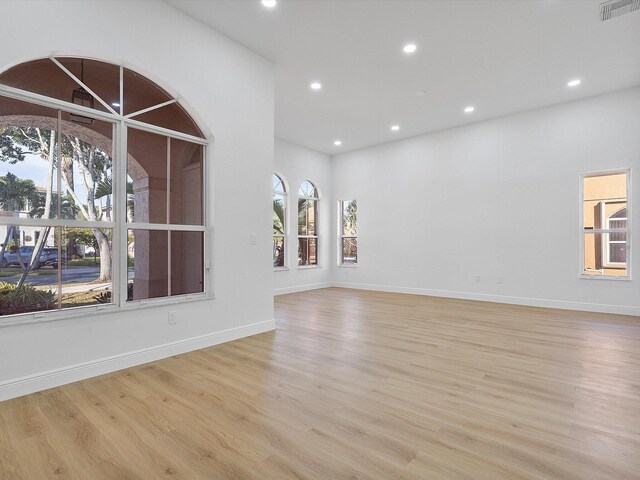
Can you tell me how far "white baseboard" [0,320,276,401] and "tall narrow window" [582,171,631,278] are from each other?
5.57 meters

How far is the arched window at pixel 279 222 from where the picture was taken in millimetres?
7633

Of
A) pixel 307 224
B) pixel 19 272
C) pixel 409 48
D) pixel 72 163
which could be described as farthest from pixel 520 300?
pixel 19 272

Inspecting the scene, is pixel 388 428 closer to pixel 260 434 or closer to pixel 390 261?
pixel 260 434

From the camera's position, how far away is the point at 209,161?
12.0ft

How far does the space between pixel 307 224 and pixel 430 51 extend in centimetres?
497

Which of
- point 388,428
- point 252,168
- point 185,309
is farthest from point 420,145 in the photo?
point 388,428

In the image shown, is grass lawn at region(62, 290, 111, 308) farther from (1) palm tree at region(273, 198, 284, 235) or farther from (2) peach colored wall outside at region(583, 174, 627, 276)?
(2) peach colored wall outside at region(583, 174, 627, 276)

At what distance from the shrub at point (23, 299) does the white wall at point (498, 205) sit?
20.9ft

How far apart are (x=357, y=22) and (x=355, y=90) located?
5.35ft

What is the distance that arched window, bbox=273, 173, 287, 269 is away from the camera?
763 centimetres

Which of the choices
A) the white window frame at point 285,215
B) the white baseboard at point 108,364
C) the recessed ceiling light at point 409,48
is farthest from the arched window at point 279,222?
the recessed ceiling light at point 409,48

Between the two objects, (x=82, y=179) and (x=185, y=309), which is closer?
(x=82, y=179)

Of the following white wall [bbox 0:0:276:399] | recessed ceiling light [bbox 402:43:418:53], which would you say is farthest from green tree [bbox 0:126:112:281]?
recessed ceiling light [bbox 402:43:418:53]

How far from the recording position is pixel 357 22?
359 cm
